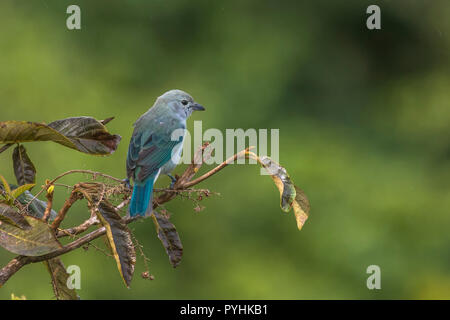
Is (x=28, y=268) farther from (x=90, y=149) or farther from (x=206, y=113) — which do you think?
(x=90, y=149)

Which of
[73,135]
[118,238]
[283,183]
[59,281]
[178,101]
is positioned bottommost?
[59,281]

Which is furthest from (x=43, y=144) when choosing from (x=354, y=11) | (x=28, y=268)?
(x=354, y=11)

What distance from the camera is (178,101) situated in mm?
→ 3045

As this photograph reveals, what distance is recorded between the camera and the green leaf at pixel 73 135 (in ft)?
4.57

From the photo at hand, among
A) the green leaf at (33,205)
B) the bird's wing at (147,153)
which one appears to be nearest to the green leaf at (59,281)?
the green leaf at (33,205)

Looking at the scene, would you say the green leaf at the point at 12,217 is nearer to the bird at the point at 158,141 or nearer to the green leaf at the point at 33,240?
the green leaf at the point at 33,240

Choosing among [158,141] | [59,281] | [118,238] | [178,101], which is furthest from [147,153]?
[118,238]

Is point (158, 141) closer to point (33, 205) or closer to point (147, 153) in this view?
point (147, 153)

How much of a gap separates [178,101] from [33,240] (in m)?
1.83

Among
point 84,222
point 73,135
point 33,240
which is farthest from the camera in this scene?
point 73,135

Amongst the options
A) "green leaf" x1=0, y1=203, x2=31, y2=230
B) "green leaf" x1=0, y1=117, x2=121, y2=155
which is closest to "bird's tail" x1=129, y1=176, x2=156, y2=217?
"green leaf" x1=0, y1=117, x2=121, y2=155

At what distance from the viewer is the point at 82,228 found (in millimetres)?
1375

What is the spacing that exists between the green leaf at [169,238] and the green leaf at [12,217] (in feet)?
1.15

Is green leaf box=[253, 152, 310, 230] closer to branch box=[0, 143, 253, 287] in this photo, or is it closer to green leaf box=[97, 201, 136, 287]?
branch box=[0, 143, 253, 287]
